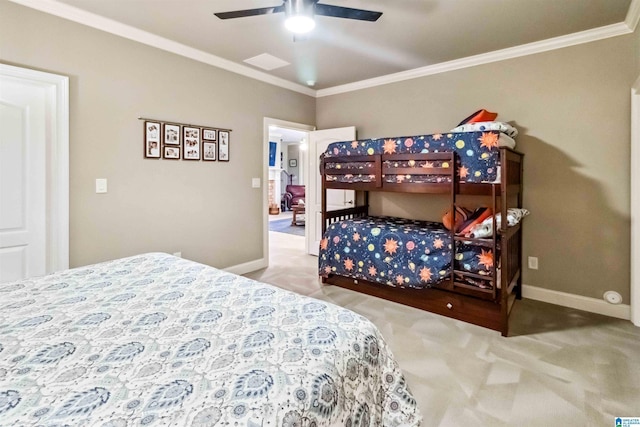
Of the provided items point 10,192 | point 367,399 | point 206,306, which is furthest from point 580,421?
point 10,192

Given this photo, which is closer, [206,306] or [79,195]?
[206,306]

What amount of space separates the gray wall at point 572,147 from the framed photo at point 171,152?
3.06m

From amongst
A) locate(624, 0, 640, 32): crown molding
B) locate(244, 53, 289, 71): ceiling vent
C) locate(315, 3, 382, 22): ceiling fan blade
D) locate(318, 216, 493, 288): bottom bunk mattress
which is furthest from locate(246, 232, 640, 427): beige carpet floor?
locate(244, 53, 289, 71): ceiling vent

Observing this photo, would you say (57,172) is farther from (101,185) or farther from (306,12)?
(306,12)

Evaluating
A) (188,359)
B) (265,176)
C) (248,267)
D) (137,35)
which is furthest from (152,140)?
(188,359)

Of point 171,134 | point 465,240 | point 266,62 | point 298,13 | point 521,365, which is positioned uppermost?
point 266,62

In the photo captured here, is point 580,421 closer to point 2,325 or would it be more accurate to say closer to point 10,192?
point 2,325

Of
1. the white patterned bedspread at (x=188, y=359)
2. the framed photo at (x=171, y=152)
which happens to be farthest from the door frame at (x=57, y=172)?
the white patterned bedspread at (x=188, y=359)

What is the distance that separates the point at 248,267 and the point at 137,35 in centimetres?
268

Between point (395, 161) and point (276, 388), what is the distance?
8.76 feet

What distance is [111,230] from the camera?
9.54 feet

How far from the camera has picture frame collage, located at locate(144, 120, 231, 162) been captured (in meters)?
3.13

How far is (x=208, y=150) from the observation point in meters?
3.61

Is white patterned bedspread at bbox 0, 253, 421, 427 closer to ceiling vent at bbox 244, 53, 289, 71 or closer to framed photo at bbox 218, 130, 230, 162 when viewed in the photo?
framed photo at bbox 218, 130, 230, 162
